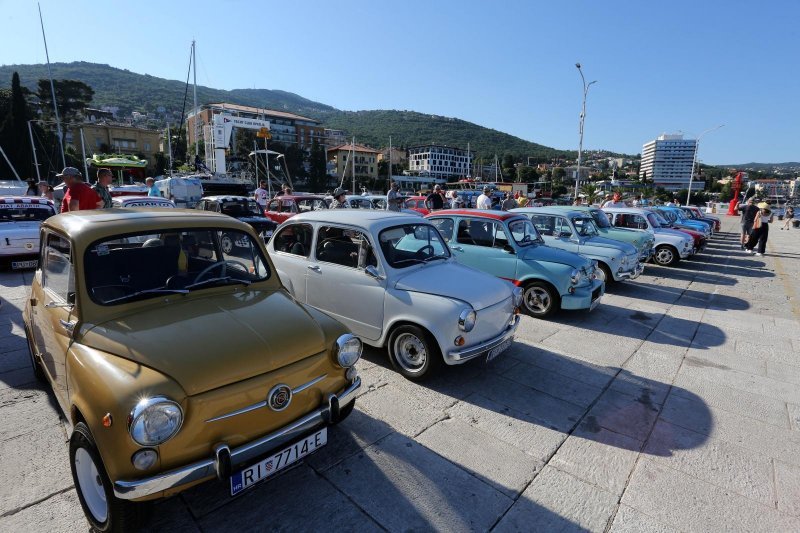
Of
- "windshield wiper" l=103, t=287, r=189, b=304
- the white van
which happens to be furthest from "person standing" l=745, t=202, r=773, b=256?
the white van

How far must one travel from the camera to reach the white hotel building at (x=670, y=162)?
118625 mm

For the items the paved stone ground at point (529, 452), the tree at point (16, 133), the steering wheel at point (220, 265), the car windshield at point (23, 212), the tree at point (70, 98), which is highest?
the tree at point (70, 98)

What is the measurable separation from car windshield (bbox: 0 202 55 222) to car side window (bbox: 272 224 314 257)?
765 cm

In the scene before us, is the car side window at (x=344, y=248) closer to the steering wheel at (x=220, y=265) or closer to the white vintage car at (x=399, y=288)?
the white vintage car at (x=399, y=288)

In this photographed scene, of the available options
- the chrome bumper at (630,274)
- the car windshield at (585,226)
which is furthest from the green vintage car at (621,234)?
the chrome bumper at (630,274)

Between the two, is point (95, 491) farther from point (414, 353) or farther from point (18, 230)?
point (18, 230)

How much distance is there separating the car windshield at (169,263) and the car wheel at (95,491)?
0.89m

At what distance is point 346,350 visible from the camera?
109 inches

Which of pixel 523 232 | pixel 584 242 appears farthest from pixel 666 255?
pixel 523 232

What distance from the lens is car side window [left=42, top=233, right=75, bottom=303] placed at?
2713mm

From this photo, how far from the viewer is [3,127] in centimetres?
4422

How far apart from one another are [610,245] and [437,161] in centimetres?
13466

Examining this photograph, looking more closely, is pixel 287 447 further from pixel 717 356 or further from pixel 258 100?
pixel 258 100

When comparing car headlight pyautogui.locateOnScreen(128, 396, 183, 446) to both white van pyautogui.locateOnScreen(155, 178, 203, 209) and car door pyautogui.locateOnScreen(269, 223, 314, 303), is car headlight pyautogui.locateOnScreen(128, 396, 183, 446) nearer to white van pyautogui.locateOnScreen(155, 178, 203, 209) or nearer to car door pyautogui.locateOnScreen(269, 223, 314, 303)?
car door pyautogui.locateOnScreen(269, 223, 314, 303)
